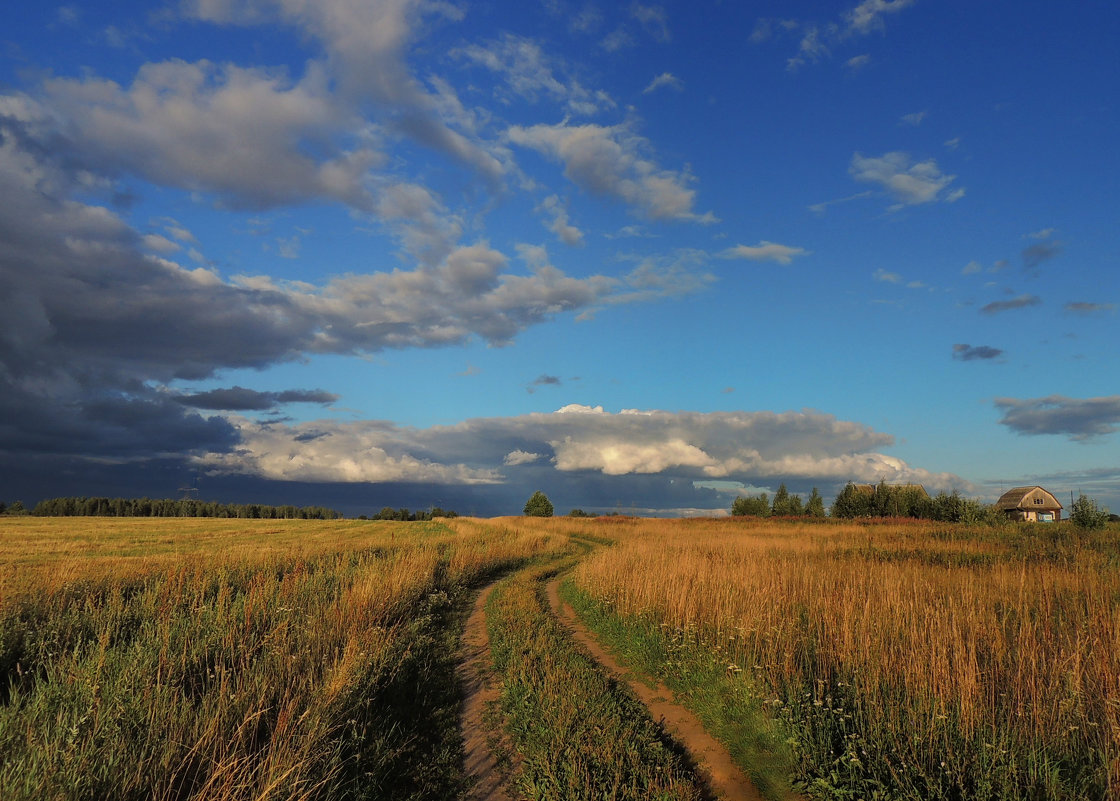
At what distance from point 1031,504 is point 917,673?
301 feet

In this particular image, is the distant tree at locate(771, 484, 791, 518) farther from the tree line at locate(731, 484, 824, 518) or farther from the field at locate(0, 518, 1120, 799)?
the field at locate(0, 518, 1120, 799)

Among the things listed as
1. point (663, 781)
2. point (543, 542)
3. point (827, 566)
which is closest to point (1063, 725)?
point (663, 781)

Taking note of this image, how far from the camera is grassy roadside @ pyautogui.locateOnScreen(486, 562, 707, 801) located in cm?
513

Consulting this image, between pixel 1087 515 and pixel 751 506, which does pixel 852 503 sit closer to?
pixel 751 506

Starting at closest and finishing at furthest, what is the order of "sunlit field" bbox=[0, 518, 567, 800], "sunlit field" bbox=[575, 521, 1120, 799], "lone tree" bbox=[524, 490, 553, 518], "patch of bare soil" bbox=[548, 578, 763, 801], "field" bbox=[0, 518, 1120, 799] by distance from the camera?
"sunlit field" bbox=[0, 518, 567, 800] < "field" bbox=[0, 518, 1120, 799] < "sunlit field" bbox=[575, 521, 1120, 799] < "patch of bare soil" bbox=[548, 578, 763, 801] < "lone tree" bbox=[524, 490, 553, 518]

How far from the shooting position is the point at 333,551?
20.5m

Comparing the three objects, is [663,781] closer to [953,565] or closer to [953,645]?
[953,645]

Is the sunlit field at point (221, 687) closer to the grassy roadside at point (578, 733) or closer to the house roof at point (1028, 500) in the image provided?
the grassy roadside at point (578, 733)

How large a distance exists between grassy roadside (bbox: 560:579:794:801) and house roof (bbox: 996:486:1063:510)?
8572 centimetres

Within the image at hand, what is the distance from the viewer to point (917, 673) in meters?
6.38

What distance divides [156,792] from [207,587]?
30.6ft

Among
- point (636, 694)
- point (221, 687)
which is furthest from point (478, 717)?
point (221, 687)

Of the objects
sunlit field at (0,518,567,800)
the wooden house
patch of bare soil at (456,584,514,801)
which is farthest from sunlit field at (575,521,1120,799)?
the wooden house

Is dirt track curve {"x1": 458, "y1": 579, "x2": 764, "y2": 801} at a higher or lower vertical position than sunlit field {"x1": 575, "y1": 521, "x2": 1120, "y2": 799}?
lower
